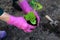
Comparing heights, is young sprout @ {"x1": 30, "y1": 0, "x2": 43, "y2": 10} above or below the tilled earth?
above

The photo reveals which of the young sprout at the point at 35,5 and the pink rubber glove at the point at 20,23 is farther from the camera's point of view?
the young sprout at the point at 35,5

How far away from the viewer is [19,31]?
2.23m

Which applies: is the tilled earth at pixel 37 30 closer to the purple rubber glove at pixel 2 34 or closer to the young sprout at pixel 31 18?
the purple rubber glove at pixel 2 34

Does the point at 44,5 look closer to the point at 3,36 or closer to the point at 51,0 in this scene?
the point at 51,0

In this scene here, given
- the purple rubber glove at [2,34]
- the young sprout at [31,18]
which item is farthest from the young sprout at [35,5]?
the purple rubber glove at [2,34]

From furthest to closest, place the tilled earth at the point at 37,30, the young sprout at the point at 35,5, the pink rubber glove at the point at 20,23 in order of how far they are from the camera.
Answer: the young sprout at the point at 35,5 < the tilled earth at the point at 37,30 < the pink rubber glove at the point at 20,23

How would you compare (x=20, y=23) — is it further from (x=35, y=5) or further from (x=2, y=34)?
(x=35, y=5)

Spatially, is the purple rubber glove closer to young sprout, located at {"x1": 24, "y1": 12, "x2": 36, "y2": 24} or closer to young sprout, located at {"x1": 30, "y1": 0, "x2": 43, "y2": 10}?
young sprout, located at {"x1": 24, "y1": 12, "x2": 36, "y2": 24}

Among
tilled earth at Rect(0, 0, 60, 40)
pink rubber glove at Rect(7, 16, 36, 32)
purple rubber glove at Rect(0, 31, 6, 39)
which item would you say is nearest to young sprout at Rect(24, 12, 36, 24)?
pink rubber glove at Rect(7, 16, 36, 32)

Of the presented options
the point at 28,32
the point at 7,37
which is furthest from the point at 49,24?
the point at 7,37

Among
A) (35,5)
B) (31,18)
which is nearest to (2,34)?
(31,18)

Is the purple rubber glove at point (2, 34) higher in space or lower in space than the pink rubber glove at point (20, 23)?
lower

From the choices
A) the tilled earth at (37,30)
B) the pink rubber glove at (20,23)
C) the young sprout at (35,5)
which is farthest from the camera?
the young sprout at (35,5)

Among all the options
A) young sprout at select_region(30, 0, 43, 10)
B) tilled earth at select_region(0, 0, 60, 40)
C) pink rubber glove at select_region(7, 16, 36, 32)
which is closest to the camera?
pink rubber glove at select_region(7, 16, 36, 32)
